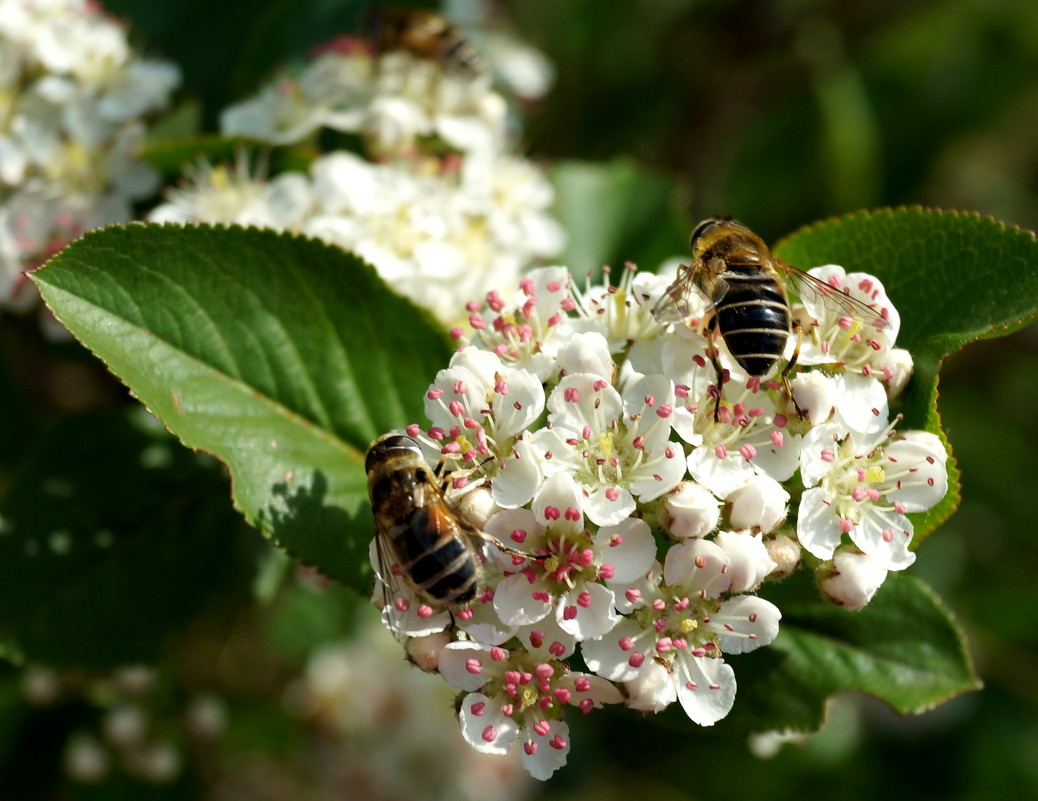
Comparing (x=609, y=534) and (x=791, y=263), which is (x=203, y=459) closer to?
(x=609, y=534)

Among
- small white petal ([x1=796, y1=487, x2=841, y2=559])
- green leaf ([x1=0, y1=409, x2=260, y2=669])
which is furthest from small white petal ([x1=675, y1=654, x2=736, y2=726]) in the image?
green leaf ([x1=0, y1=409, x2=260, y2=669])

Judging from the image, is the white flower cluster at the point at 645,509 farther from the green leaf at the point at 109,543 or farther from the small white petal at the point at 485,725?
the green leaf at the point at 109,543

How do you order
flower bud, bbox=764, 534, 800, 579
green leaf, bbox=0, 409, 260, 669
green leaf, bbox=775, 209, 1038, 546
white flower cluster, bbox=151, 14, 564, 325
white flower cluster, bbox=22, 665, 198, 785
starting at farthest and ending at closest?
white flower cluster, bbox=22, 665, 198, 785 → white flower cluster, bbox=151, 14, 564, 325 → green leaf, bbox=0, 409, 260, 669 → green leaf, bbox=775, 209, 1038, 546 → flower bud, bbox=764, 534, 800, 579

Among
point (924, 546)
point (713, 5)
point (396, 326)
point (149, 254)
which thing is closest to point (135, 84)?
point (149, 254)

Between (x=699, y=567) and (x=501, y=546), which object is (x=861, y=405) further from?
(x=501, y=546)

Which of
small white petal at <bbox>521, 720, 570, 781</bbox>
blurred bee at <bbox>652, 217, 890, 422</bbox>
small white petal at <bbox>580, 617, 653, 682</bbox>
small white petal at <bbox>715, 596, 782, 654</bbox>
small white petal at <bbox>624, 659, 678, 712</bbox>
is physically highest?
blurred bee at <bbox>652, 217, 890, 422</bbox>

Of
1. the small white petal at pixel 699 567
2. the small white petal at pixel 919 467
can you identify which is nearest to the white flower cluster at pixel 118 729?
the small white petal at pixel 699 567

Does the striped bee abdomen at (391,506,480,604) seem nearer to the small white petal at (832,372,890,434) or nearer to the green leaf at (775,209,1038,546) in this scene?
the small white petal at (832,372,890,434)
